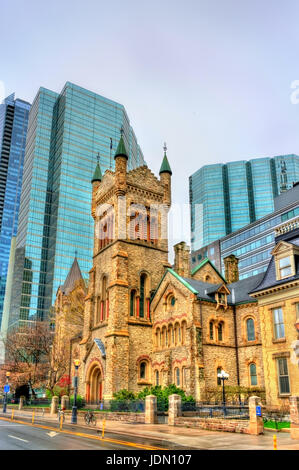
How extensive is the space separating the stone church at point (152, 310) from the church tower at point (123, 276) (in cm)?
9

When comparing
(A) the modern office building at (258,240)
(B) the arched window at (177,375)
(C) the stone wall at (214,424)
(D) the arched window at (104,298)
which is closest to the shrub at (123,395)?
(B) the arched window at (177,375)

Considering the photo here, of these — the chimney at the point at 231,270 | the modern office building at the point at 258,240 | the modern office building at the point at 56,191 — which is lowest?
the chimney at the point at 231,270

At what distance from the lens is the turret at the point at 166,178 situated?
153 ft

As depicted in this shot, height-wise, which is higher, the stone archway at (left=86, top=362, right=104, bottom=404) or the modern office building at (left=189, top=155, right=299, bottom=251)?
the modern office building at (left=189, top=155, right=299, bottom=251)

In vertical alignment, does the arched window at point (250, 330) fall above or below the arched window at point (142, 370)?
above

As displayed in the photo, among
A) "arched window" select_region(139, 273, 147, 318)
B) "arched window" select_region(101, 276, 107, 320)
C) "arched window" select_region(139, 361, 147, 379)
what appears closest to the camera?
"arched window" select_region(139, 361, 147, 379)

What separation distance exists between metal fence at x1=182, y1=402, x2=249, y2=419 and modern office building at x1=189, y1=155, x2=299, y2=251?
5028 inches

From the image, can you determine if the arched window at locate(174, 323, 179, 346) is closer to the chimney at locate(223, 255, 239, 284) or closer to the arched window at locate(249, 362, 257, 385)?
the arched window at locate(249, 362, 257, 385)

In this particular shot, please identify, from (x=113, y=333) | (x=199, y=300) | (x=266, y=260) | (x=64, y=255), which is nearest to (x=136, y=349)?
(x=113, y=333)

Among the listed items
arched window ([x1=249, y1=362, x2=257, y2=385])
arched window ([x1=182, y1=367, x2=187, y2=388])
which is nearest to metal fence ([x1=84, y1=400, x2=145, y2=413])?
arched window ([x1=182, y1=367, x2=187, y2=388])

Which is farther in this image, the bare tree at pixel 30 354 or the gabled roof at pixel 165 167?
the bare tree at pixel 30 354

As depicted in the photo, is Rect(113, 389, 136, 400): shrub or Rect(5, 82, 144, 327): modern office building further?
Rect(5, 82, 144, 327): modern office building

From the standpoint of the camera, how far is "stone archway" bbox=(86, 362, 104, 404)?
40031 mm

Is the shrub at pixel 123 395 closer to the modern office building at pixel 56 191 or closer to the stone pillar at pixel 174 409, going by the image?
the stone pillar at pixel 174 409
